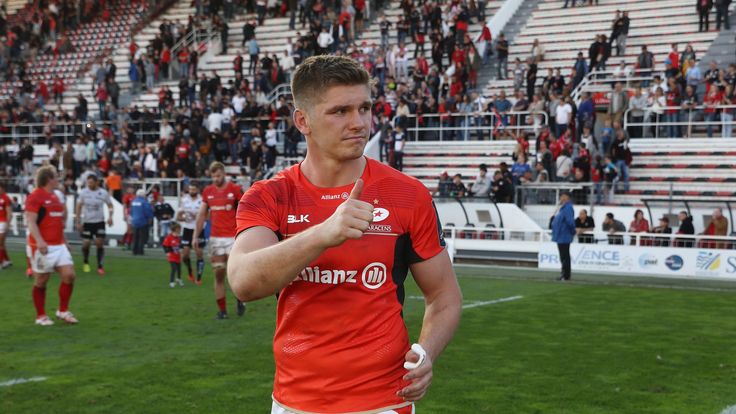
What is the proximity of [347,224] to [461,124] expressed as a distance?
27.8 m

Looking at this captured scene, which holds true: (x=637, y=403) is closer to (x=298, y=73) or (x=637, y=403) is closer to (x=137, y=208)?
(x=298, y=73)

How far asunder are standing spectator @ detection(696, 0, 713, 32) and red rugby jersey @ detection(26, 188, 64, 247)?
2369 centimetres

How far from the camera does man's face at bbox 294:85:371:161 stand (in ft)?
10.6

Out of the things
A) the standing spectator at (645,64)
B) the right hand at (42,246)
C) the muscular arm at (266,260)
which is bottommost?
the right hand at (42,246)

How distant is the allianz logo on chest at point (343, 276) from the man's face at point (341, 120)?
40 centimetres

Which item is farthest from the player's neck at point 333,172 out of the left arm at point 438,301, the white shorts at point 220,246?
the white shorts at point 220,246

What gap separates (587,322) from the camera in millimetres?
13125

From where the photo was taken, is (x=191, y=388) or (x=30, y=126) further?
(x=30, y=126)

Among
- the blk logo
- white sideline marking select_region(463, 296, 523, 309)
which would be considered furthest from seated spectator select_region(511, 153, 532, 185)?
the blk logo

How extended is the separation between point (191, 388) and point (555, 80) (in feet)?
73.2

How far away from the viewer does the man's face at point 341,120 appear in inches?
127

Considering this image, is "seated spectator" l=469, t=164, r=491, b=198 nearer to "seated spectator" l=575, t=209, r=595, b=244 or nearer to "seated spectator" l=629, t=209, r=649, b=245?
"seated spectator" l=575, t=209, r=595, b=244

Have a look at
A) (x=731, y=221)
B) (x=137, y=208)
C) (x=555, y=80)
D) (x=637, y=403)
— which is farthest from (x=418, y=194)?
(x=555, y=80)

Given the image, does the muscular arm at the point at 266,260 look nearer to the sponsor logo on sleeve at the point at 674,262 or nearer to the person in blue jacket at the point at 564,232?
the person in blue jacket at the point at 564,232
